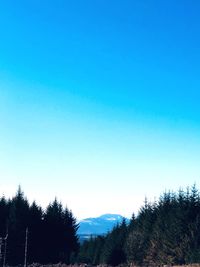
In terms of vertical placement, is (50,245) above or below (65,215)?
below

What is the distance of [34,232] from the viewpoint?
7438cm

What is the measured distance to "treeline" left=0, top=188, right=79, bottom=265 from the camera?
2771 inches

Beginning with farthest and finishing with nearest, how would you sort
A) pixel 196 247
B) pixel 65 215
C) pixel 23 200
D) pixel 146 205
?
pixel 65 215
pixel 146 205
pixel 23 200
pixel 196 247

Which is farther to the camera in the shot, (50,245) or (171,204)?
(50,245)

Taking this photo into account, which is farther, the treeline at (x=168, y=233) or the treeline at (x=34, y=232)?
the treeline at (x=34, y=232)

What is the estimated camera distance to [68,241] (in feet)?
276

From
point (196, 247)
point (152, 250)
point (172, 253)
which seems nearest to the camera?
point (196, 247)

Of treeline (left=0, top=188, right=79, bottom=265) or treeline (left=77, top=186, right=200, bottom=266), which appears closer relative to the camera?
treeline (left=77, top=186, right=200, bottom=266)

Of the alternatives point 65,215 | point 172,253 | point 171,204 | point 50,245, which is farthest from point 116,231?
point 172,253

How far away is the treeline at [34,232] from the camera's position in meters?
70.4

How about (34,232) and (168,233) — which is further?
(34,232)

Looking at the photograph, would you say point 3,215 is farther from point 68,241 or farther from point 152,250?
point 152,250

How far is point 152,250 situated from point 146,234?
22.9 ft

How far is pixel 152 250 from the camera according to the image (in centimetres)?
6656
